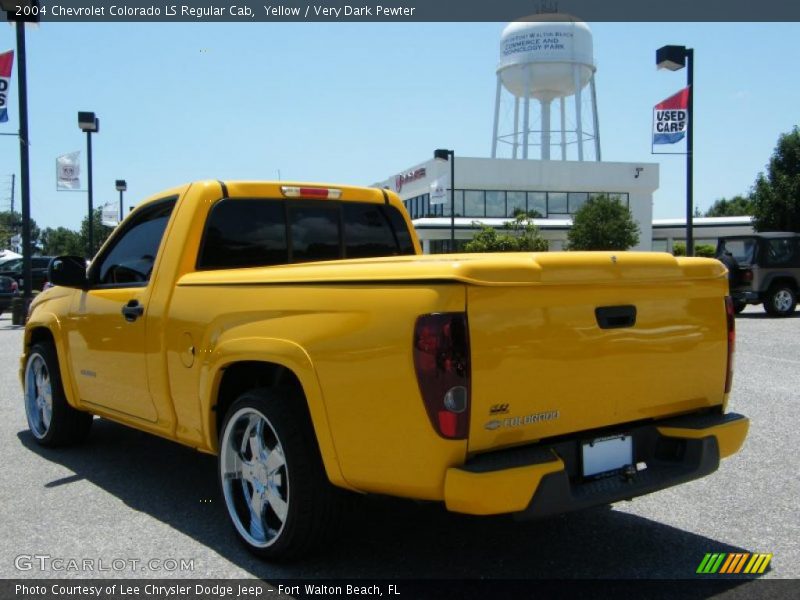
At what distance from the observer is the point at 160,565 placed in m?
3.60

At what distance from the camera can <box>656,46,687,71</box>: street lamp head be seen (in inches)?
616

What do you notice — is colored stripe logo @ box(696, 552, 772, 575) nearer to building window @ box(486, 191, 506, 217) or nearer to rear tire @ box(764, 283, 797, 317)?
rear tire @ box(764, 283, 797, 317)

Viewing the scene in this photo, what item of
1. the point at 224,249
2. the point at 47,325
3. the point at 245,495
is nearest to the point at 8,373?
the point at 47,325

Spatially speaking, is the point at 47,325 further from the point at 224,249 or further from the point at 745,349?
the point at 745,349

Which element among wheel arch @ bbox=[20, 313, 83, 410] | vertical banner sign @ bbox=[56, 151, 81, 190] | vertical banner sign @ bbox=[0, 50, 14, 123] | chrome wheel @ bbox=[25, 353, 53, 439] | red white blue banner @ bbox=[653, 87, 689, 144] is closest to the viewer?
wheel arch @ bbox=[20, 313, 83, 410]

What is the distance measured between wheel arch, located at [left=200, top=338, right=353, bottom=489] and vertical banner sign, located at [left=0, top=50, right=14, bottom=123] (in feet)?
57.7

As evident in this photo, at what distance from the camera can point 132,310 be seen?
14.6ft

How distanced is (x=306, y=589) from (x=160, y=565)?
0.80 metres

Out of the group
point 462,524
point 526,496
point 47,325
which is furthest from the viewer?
point 47,325

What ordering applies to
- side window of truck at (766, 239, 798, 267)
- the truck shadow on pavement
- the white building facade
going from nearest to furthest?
the truck shadow on pavement
side window of truck at (766, 239, 798, 267)
the white building facade

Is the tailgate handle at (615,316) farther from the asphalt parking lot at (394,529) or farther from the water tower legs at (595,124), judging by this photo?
the water tower legs at (595,124)

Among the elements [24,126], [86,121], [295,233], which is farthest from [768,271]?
[86,121]

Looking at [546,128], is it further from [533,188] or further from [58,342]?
[58,342]

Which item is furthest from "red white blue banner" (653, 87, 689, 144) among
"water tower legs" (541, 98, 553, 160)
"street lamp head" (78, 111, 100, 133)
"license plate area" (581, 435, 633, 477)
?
"water tower legs" (541, 98, 553, 160)
